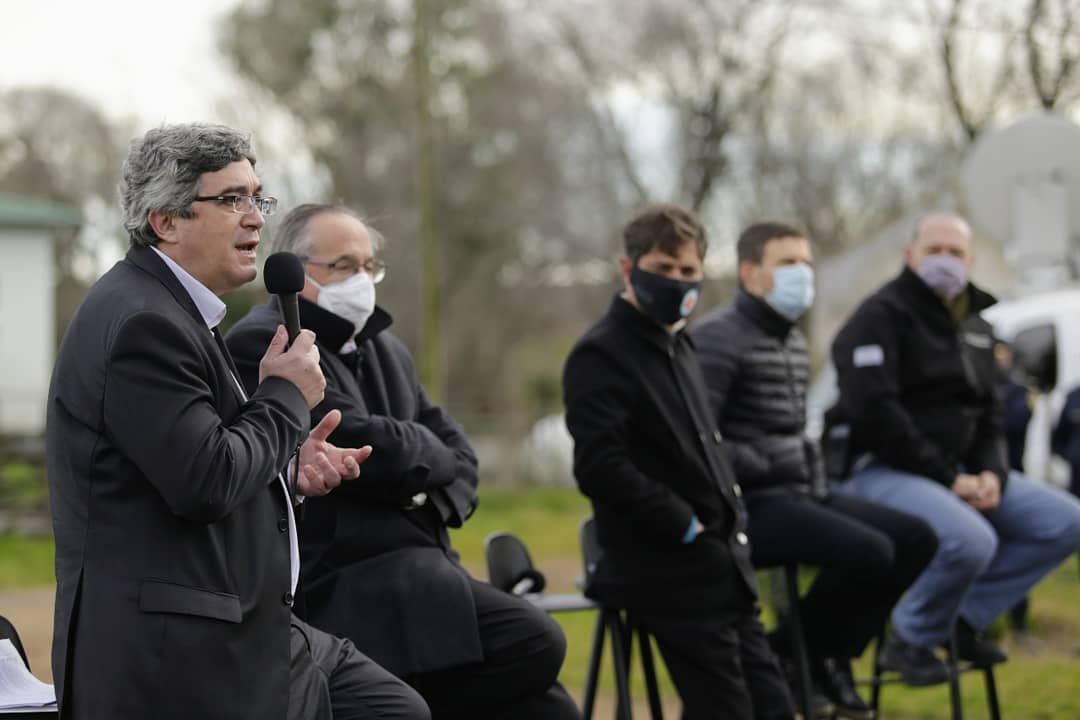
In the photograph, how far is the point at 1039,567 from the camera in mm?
6656

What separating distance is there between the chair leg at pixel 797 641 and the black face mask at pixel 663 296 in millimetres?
1296

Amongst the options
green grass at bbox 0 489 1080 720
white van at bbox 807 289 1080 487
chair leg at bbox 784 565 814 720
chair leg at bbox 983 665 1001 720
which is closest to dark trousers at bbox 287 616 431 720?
chair leg at bbox 784 565 814 720

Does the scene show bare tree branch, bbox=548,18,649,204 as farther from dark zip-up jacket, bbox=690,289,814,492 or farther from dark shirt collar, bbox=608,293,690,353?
dark shirt collar, bbox=608,293,690,353

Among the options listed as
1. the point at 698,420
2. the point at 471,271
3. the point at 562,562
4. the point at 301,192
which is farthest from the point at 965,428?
the point at 471,271

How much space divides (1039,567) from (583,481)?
8.21ft

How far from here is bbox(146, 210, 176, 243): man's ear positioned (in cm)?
355

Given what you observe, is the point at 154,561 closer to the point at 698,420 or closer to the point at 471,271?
the point at 698,420

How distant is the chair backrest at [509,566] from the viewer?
5438mm

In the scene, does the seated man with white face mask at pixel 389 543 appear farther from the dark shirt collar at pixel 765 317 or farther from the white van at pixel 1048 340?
the white van at pixel 1048 340

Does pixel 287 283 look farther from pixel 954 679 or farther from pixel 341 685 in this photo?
pixel 954 679

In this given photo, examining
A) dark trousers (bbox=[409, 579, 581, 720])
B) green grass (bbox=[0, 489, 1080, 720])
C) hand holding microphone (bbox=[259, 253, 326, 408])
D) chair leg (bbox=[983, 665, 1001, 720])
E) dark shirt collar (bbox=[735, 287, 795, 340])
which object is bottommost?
green grass (bbox=[0, 489, 1080, 720])

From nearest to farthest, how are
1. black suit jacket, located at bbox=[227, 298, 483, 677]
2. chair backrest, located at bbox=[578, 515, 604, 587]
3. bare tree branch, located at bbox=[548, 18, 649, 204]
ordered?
black suit jacket, located at bbox=[227, 298, 483, 677] → chair backrest, located at bbox=[578, 515, 604, 587] → bare tree branch, located at bbox=[548, 18, 649, 204]

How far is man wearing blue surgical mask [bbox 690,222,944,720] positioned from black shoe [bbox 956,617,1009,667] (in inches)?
21.7

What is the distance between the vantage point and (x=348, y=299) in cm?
488
